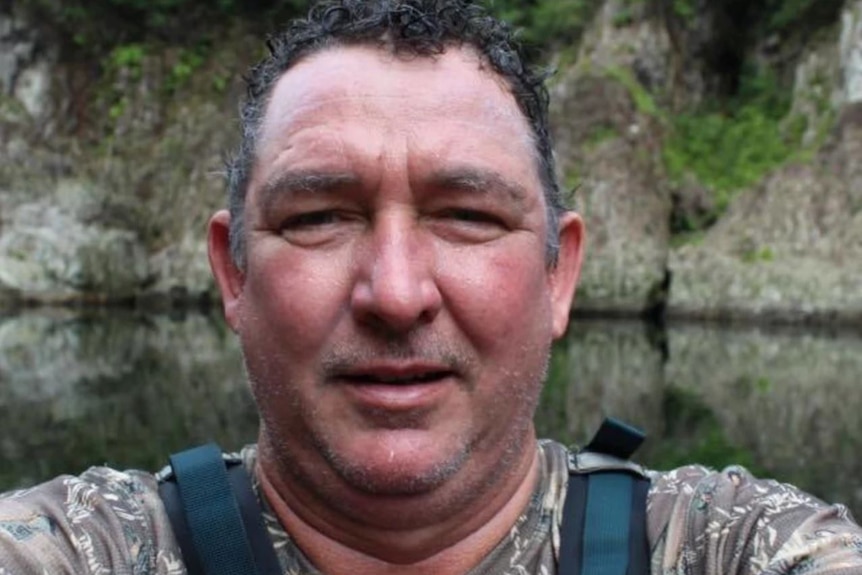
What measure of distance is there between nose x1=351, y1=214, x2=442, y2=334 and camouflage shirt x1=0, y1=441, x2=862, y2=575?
1.41 feet

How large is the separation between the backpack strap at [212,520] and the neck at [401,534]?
0.08m

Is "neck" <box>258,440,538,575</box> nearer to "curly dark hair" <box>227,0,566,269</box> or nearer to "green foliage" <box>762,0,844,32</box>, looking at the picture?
"curly dark hair" <box>227,0,566,269</box>

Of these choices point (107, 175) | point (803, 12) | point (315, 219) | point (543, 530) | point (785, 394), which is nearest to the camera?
point (315, 219)

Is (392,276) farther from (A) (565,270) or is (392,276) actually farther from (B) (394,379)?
(A) (565,270)

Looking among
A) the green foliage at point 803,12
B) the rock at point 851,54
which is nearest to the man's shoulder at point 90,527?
the rock at point 851,54

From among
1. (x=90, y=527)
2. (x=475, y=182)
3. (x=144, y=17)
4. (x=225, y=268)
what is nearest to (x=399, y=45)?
(x=475, y=182)

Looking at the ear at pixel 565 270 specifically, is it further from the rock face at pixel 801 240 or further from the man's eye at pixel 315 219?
the rock face at pixel 801 240

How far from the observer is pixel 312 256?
1760 millimetres

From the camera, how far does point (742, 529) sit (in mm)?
1746

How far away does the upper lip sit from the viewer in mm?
1730

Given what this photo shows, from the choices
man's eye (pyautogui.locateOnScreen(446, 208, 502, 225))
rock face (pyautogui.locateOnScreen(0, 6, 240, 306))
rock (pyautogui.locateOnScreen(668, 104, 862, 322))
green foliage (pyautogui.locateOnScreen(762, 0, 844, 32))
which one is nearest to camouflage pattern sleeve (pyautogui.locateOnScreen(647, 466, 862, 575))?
man's eye (pyautogui.locateOnScreen(446, 208, 502, 225))

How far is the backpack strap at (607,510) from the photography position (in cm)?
175

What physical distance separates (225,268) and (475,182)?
20.2 inches

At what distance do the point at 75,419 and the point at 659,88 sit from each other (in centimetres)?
2143
